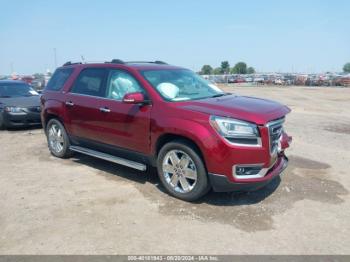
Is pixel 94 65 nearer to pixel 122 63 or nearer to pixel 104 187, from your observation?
pixel 122 63

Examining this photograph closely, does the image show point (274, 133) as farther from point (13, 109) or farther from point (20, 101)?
point (20, 101)

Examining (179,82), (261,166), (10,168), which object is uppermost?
(179,82)

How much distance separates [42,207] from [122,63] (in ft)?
8.31

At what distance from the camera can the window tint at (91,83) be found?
6.11 metres

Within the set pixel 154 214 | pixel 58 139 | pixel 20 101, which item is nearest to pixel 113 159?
pixel 154 214

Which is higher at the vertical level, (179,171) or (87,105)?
(87,105)

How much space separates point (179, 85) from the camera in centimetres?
568

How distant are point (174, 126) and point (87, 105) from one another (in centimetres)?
203

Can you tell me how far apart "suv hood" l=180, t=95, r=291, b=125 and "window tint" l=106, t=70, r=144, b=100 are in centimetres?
100

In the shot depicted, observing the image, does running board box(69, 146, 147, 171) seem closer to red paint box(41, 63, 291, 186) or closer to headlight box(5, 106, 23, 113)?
red paint box(41, 63, 291, 186)

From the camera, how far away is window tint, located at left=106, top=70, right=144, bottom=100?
560cm

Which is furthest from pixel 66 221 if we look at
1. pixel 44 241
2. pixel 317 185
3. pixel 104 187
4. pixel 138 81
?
pixel 317 185

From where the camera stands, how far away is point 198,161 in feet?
15.4

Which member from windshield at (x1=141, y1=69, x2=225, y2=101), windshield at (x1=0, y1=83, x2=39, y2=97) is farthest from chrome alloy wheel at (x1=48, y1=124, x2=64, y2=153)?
windshield at (x1=0, y1=83, x2=39, y2=97)
